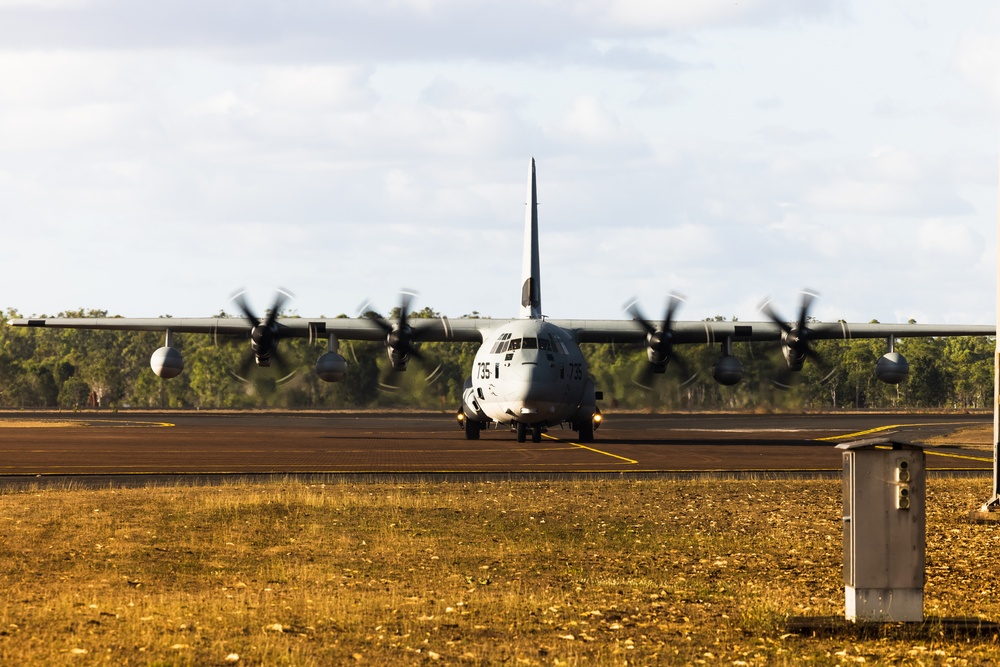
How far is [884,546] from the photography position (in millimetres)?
12102

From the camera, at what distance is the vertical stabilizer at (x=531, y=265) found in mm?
50031

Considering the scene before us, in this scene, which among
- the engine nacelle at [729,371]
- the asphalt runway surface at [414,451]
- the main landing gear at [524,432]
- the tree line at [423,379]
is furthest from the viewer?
the tree line at [423,379]

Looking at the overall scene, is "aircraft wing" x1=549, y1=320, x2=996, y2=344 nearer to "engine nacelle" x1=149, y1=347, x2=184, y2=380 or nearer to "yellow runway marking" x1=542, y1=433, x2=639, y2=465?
"yellow runway marking" x1=542, y1=433, x2=639, y2=465

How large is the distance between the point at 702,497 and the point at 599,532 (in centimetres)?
583

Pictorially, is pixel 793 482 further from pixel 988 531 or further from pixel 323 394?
pixel 323 394

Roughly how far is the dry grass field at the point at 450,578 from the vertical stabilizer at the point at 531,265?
25.0 m

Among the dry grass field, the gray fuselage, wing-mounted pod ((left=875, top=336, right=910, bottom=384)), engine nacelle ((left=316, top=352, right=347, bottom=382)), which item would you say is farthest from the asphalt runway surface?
the dry grass field

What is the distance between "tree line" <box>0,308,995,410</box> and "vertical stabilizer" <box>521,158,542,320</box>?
1464 cm

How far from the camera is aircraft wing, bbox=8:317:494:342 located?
52.4m

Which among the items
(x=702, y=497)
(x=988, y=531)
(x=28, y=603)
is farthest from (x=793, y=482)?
(x=28, y=603)

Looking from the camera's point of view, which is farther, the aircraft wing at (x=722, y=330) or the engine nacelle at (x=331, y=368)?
the aircraft wing at (x=722, y=330)

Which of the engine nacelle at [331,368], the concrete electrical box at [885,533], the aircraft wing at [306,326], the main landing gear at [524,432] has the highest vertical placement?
the aircraft wing at [306,326]

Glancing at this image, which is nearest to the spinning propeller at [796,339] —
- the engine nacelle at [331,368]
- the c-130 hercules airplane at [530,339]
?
the c-130 hercules airplane at [530,339]

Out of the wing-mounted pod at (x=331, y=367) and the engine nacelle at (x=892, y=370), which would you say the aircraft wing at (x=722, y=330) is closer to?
the engine nacelle at (x=892, y=370)
